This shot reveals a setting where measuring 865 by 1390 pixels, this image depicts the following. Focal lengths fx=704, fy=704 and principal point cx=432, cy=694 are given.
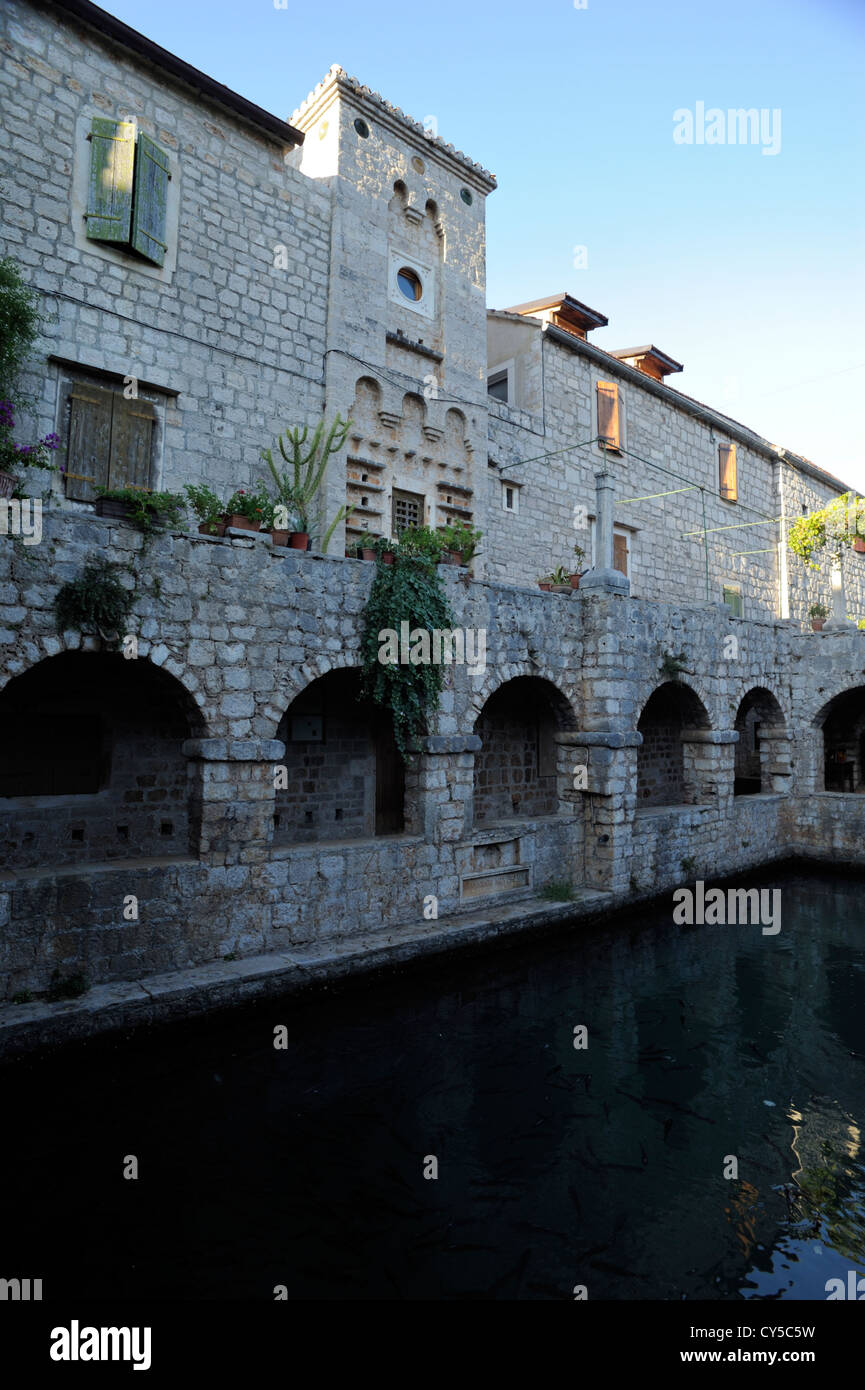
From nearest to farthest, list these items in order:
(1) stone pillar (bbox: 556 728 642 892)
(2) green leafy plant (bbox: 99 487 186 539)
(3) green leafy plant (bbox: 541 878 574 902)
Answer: (2) green leafy plant (bbox: 99 487 186 539)
(3) green leafy plant (bbox: 541 878 574 902)
(1) stone pillar (bbox: 556 728 642 892)

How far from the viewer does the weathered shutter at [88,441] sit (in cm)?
855

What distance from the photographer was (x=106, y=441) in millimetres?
8805

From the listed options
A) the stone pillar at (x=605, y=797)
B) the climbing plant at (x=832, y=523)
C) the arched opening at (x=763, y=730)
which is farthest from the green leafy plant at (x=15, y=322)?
the climbing plant at (x=832, y=523)

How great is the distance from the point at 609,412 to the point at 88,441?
12.2 m

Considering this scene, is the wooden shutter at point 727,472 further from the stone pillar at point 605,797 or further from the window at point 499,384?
the stone pillar at point 605,797

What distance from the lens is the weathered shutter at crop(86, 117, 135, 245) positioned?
8.66 metres

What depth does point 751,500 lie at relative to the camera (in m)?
21.5

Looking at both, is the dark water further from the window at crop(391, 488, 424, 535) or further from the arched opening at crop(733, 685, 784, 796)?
the arched opening at crop(733, 685, 784, 796)

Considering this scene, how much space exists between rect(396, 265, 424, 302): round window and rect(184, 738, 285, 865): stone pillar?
30.3 ft

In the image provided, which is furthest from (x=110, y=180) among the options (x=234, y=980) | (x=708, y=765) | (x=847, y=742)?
(x=847, y=742)
